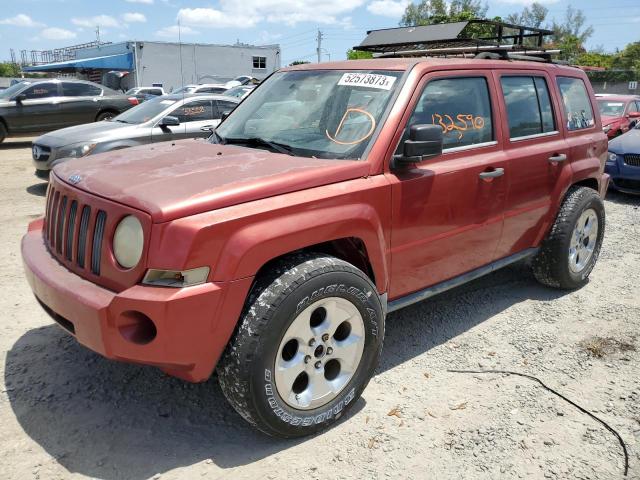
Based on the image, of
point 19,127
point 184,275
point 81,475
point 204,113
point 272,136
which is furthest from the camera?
point 19,127

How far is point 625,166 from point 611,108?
221 inches

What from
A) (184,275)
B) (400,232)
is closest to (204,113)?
(400,232)

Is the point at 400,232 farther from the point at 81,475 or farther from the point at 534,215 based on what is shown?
the point at 81,475

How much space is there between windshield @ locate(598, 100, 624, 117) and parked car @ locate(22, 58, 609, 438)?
10.7m

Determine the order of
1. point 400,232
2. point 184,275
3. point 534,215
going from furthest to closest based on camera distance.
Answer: point 534,215 < point 400,232 < point 184,275

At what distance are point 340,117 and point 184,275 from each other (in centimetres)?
151

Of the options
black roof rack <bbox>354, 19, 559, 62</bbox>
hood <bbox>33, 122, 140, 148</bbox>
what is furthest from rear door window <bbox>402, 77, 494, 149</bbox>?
hood <bbox>33, 122, 140, 148</bbox>

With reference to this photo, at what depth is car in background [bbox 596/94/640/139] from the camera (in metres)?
12.9

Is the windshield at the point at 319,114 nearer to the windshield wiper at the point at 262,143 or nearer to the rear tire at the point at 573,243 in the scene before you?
the windshield wiper at the point at 262,143

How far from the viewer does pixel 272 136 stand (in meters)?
3.53

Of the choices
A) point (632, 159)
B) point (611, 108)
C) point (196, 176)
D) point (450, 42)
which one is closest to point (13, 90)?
point (450, 42)

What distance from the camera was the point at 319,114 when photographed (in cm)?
346

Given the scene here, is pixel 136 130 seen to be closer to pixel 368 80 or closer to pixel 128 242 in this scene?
pixel 368 80

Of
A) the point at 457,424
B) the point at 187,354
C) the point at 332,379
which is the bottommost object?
the point at 457,424
